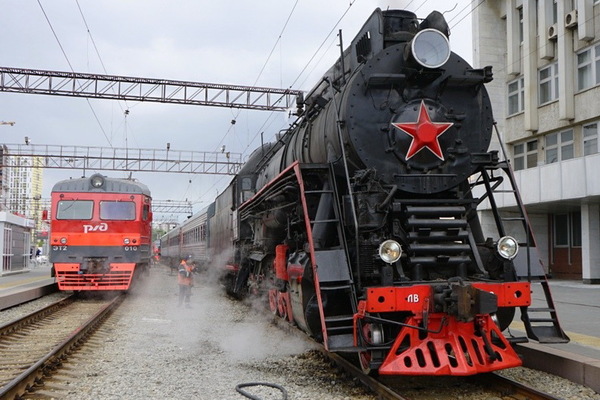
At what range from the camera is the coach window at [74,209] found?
14562mm

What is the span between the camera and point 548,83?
2075 cm

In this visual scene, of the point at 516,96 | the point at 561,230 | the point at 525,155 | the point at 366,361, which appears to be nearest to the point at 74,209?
the point at 366,361

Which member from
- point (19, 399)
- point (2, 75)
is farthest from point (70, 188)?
point (19, 399)

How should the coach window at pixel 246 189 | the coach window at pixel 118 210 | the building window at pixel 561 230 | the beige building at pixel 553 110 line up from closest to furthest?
1. the coach window at pixel 246 189
2. the coach window at pixel 118 210
3. the beige building at pixel 553 110
4. the building window at pixel 561 230

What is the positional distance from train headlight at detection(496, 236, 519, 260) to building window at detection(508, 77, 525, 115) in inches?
722

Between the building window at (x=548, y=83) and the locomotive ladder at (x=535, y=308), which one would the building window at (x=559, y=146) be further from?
the locomotive ladder at (x=535, y=308)

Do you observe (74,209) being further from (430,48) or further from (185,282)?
(430,48)

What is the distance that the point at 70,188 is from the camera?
48.9ft

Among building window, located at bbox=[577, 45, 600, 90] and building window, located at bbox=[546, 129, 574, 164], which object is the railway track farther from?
building window, located at bbox=[577, 45, 600, 90]

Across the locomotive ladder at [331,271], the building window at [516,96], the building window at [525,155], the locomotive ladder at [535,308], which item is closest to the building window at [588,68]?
the building window at [516,96]

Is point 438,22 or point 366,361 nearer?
point 366,361

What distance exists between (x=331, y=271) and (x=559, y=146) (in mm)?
17909

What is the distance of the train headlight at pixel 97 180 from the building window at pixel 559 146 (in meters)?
16.0

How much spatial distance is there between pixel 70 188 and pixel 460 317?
1272 centimetres
